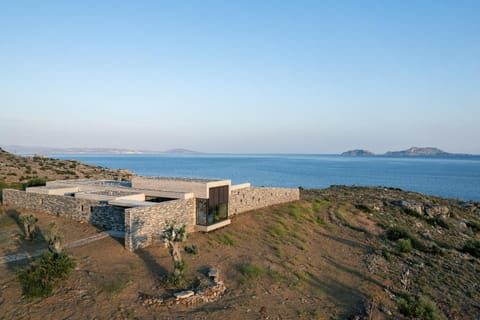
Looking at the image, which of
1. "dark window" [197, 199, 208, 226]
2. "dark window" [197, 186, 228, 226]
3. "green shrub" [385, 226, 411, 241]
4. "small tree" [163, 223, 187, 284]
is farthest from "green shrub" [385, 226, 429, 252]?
"small tree" [163, 223, 187, 284]

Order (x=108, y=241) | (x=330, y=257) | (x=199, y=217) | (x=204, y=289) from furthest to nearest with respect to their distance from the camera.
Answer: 1. (x=199, y=217)
2. (x=330, y=257)
3. (x=108, y=241)
4. (x=204, y=289)

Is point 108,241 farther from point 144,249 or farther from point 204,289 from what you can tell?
point 204,289

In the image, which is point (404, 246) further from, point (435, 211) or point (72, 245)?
point (72, 245)

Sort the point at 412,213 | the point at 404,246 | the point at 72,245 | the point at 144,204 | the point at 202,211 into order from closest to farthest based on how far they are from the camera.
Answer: the point at 72,245, the point at 144,204, the point at 202,211, the point at 404,246, the point at 412,213

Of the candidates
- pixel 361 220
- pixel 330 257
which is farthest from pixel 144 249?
pixel 361 220

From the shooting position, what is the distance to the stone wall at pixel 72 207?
20484mm

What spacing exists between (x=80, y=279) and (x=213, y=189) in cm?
1015

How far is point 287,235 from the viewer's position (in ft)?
72.8

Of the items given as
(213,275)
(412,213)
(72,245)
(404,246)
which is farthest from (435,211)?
(72,245)

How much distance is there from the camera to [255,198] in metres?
28.3

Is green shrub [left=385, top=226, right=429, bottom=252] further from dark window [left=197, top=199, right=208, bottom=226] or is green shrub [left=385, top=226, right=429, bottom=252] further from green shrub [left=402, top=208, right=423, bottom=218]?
dark window [left=197, top=199, right=208, bottom=226]

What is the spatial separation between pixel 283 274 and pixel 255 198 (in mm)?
12517

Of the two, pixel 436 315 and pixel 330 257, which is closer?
pixel 436 315

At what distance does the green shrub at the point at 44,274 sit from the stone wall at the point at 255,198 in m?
13.3
